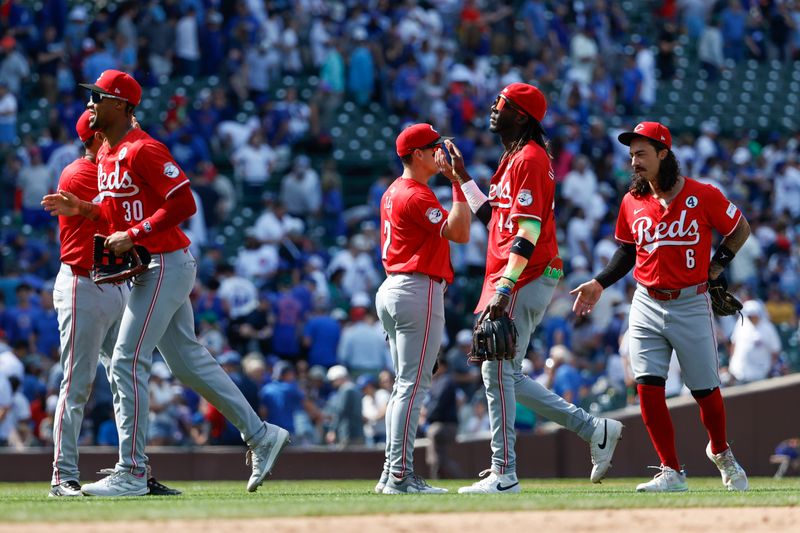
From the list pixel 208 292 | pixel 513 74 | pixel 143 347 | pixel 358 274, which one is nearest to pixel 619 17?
pixel 513 74

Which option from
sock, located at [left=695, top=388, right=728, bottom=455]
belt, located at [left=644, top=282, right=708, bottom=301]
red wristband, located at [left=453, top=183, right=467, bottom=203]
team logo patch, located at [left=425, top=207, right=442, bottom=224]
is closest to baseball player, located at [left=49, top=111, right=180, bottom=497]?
team logo patch, located at [left=425, top=207, right=442, bottom=224]

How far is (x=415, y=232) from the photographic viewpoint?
817 centimetres

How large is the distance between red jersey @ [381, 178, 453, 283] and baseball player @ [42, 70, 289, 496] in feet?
3.64

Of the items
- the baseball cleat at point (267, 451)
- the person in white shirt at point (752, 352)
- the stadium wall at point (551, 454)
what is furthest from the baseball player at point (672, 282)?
the person in white shirt at point (752, 352)

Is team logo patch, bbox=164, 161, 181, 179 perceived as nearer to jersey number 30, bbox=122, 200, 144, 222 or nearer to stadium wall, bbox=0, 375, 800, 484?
jersey number 30, bbox=122, 200, 144, 222

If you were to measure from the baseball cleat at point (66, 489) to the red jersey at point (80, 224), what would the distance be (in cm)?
119

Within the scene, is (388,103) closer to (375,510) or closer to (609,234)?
(609,234)

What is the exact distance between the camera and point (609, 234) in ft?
66.3

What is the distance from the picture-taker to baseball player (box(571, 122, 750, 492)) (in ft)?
27.8

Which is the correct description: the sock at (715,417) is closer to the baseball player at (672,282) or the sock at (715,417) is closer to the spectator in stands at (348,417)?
the baseball player at (672,282)

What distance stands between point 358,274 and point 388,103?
4919mm

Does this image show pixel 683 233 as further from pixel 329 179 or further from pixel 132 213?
pixel 329 179

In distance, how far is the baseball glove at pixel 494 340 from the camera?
785 cm

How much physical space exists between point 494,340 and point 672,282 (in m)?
1.24
